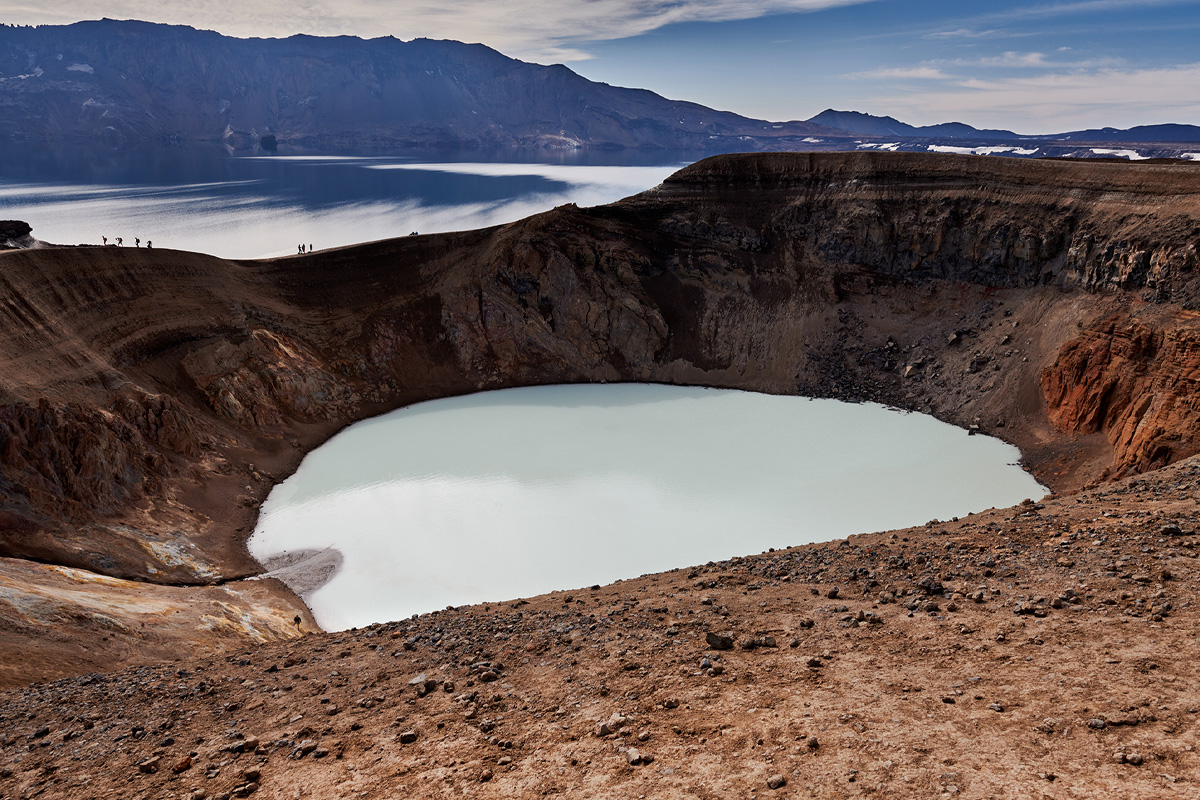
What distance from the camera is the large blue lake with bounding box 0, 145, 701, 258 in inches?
2881

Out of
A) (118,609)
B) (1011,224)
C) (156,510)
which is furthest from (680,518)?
(1011,224)

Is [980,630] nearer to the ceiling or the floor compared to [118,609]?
nearer to the ceiling

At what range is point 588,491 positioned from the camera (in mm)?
24031

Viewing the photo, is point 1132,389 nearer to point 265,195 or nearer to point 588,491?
point 588,491

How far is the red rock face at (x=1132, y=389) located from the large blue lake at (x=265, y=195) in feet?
203

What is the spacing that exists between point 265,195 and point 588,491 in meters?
97.1

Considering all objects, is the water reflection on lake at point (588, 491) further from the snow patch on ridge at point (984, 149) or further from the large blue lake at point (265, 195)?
the snow patch on ridge at point (984, 149)

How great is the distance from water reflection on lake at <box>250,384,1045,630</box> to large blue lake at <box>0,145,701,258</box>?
4625cm

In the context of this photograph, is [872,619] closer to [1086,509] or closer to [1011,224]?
[1086,509]

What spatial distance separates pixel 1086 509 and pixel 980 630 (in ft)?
25.0

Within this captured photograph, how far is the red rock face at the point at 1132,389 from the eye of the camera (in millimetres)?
23641

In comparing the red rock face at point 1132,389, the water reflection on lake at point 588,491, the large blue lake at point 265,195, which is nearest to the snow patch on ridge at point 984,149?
the large blue lake at point 265,195

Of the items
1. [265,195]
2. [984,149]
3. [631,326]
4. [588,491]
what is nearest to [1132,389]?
[588,491]

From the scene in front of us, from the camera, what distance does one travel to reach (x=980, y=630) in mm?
10141
